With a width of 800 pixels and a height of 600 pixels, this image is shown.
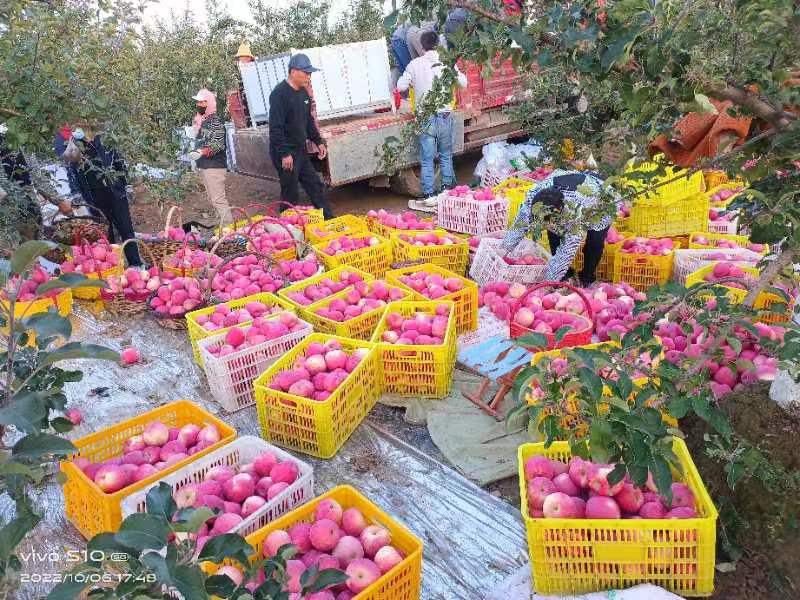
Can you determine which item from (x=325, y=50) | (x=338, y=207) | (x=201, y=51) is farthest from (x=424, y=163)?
(x=201, y=51)

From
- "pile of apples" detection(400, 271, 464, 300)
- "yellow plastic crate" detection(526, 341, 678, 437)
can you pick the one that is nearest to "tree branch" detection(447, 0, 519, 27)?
"yellow plastic crate" detection(526, 341, 678, 437)

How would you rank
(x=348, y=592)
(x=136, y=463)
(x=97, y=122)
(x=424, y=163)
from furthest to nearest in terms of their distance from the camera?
(x=424, y=163) < (x=97, y=122) < (x=136, y=463) < (x=348, y=592)

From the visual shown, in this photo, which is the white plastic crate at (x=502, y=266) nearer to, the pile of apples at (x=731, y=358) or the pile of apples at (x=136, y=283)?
the pile of apples at (x=731, y=358)

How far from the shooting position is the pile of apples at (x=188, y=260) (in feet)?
15.9

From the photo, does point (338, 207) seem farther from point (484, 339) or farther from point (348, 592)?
point (348, 592)

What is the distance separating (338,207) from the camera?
28.3 feet

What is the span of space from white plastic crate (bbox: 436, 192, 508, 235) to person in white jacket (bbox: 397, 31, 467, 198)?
72.6 inches

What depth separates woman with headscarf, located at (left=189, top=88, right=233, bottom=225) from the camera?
23.3ft

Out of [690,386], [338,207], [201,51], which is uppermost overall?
[201,51]

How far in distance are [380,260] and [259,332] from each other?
1674mm

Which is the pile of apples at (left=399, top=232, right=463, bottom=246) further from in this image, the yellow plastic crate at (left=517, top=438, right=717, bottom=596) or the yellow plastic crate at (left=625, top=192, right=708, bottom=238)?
the yellow plastic crate at (left=517, top=438, right=717, bottom=596)

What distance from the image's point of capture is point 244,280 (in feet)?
15.2

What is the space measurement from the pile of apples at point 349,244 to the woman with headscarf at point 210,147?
217 cm

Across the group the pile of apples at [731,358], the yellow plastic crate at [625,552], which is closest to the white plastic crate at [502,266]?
the pile of apples at [731,358]
